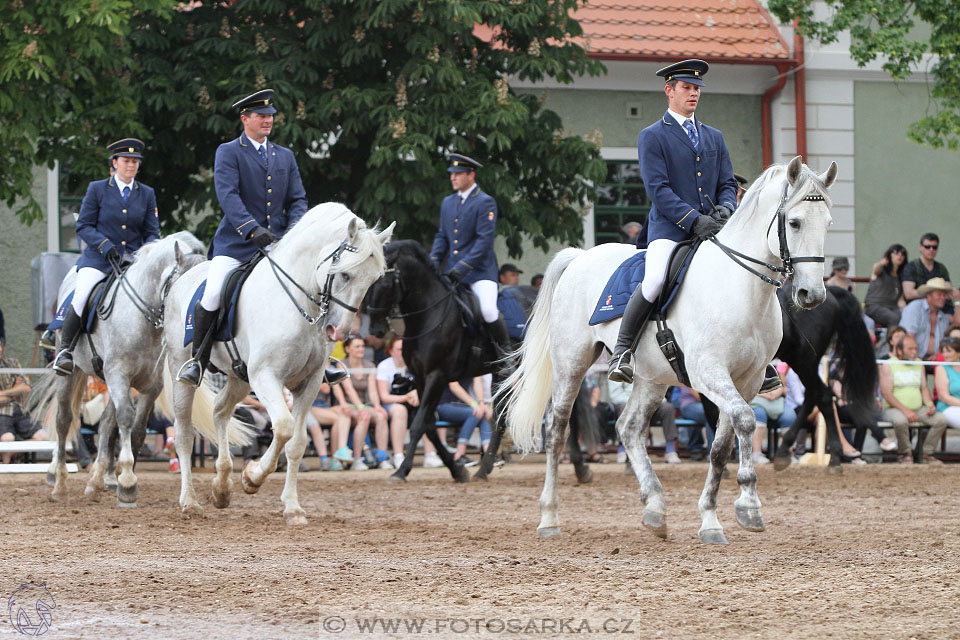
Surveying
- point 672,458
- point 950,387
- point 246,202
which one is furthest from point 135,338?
point 950,387

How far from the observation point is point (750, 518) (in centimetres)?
747

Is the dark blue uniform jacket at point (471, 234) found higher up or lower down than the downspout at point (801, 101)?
lower down

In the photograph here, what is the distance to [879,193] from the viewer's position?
894 inches

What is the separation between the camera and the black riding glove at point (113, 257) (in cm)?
1148

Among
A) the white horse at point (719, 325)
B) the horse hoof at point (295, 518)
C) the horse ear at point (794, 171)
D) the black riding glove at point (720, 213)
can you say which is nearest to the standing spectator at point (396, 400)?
the horse hoof at point (295, 518)

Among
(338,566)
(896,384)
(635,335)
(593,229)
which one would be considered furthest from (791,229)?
(593,229)

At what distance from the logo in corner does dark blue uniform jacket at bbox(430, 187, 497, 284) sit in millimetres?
7483

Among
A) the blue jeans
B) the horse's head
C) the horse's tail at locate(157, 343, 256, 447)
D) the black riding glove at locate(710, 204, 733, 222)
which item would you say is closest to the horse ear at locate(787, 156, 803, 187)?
the black riding glove at locate(710, 204, 733, 222)

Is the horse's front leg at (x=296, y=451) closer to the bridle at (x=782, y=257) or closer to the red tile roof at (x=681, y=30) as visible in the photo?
the bridle at (x=782, y=257)

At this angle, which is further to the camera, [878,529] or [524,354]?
[524,354]

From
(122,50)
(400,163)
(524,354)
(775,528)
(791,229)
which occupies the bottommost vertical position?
(775,528)

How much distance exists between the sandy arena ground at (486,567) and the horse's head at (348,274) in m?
1.40

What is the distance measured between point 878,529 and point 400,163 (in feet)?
31.2

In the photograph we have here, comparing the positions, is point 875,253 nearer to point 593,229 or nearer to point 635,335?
point 593,229
